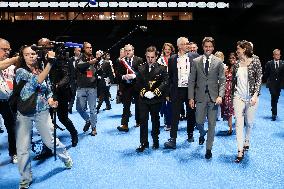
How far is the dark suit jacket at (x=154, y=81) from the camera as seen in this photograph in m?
5.81

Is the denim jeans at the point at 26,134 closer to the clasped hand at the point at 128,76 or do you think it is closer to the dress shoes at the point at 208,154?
the dress shoes at the point at 208,154

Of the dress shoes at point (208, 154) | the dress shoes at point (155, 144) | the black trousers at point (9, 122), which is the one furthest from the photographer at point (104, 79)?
the dress shoes at point (208, 154)

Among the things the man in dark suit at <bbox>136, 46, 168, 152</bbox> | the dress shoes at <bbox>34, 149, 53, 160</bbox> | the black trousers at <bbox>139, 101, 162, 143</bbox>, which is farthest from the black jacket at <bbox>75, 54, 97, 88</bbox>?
the dress shoes at <bbox>34, 149, 53, 160</bbox>

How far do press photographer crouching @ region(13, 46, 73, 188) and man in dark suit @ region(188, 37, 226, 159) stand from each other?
7.76 feet

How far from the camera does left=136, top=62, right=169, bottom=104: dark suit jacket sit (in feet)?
19.1

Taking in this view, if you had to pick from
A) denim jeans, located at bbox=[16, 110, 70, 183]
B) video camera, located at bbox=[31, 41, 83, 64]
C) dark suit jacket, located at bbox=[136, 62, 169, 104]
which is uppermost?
video camera, located at bbox=[31, 41, 83, 64]

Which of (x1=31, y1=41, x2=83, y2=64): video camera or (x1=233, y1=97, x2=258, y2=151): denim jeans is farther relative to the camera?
(x1=233, y1=97, x2=258, y2=151): denim jeans

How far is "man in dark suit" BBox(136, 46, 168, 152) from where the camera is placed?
229 inches

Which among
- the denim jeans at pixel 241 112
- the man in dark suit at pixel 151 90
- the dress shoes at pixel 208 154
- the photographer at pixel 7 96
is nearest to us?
the photographer at pixel 7 96

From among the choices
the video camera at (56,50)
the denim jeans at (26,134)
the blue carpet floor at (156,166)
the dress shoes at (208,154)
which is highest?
the video camera at (56,50)

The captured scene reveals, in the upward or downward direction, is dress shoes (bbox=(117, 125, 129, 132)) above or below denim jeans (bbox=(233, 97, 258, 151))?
below

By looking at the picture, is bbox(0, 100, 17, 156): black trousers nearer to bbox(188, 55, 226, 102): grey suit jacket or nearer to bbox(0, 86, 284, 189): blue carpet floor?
bbox(0, 86, 284, 189): blue carpet floor

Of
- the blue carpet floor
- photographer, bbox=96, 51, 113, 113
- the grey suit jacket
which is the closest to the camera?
the blue carpet floor

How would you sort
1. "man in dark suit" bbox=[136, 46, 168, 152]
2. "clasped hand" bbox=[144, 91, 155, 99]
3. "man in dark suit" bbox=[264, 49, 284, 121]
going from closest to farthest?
"clasped hand" bbox=[144, 91, 155, 99]
"man in dark suit" bbox=[136, 46, 168, 152]
"man in dark suit" bbox=[264, 49, 284, 121]
